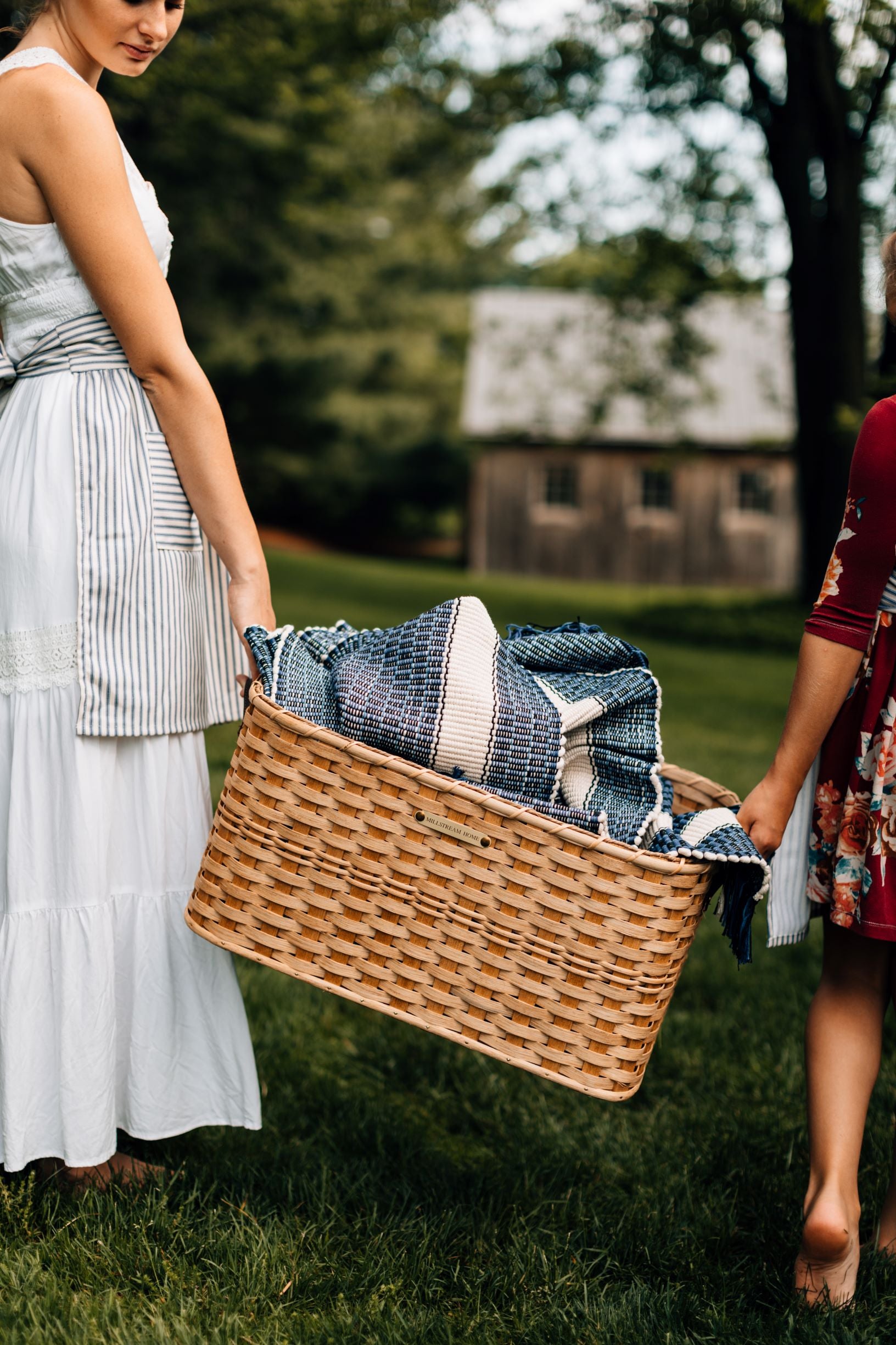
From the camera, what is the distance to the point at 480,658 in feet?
6.19

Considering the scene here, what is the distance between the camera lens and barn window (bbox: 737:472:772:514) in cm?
2519

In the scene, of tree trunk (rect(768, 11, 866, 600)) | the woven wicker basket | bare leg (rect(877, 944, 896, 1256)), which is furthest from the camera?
tree trunk (rect(768, 11, 866, 600))

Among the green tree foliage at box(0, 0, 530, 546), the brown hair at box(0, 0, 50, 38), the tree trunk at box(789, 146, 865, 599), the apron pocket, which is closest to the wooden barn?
the green tree foliage at box(0, 0, 530, 546)

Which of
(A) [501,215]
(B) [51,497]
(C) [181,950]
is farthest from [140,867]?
(A) [501,215]

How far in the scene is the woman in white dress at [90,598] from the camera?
6.55ft

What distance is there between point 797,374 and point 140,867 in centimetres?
1180

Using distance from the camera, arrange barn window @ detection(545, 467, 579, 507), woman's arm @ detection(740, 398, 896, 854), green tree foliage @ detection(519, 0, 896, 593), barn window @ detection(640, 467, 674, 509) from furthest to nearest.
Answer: barn window @ detection(545, 467, 579, 507)
barn window @ detection(640, 467, 674, 509)
green tree foliage @ detection(519, 0, 896, 593)
woman's arm @ detection(740, 398, 896, 854)

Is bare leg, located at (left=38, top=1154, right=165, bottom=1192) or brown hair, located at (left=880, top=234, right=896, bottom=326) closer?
brown hair, located at (left=880, top=234, right=896, bottom=326)

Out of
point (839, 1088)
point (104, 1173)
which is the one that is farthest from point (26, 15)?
point (839, 1088)

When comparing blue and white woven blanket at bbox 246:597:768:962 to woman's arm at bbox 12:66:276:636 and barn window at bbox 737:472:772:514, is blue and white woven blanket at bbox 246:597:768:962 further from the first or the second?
barn window at bbox 737:472:772:514

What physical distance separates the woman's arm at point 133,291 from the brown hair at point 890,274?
3.62 ft

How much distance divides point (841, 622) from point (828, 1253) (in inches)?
40.8

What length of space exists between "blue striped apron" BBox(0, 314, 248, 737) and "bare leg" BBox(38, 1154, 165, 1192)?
0.85m

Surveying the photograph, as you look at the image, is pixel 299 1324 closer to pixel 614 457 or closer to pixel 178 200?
pixel 178 200
